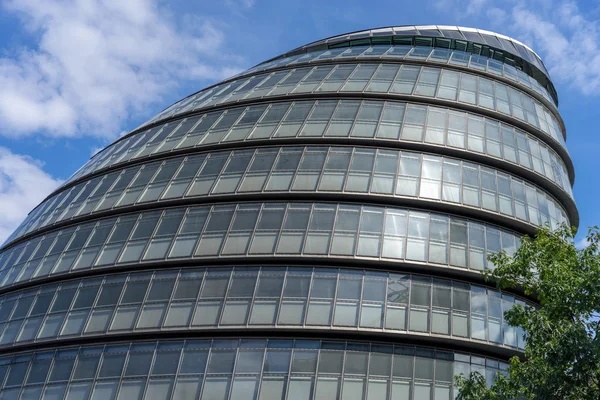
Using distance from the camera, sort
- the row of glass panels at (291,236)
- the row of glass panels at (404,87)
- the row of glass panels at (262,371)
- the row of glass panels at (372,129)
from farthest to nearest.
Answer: the row of glass panels at (404,87) < the row of glass panels at (372,129) < the row of glass panels at (291,236) < the row of glass panels at (262,371)

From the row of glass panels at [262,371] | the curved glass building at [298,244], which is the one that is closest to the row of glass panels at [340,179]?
the curved glass building at [298,244]

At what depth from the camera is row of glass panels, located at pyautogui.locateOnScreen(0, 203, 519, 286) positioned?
2784 centimetres

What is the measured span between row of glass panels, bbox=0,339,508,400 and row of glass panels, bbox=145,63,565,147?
14.8m

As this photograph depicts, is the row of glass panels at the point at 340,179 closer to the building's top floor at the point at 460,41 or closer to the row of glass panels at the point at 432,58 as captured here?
the row of glass panels at the point at 432,58

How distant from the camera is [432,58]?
3891 centimetres

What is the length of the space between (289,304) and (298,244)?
279 centimetres

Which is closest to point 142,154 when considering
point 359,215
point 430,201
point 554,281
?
point 359,215

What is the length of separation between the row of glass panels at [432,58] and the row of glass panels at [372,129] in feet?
18.0

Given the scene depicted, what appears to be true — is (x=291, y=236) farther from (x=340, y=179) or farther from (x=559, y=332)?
(x=559, y=332)

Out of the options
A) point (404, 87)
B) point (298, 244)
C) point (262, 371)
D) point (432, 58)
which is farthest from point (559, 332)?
point (432, 58)

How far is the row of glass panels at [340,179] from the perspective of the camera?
30016 millimetres

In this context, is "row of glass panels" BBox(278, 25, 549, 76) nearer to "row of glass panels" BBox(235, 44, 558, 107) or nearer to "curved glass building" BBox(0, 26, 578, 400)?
"row of glass panels" BBox(235, 44, 558, 107)

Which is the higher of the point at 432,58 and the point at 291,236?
the point at 432,58

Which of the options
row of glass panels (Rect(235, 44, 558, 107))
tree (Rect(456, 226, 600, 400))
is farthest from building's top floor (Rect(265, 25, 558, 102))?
tree (Rect(456, 226, 600, 400))
